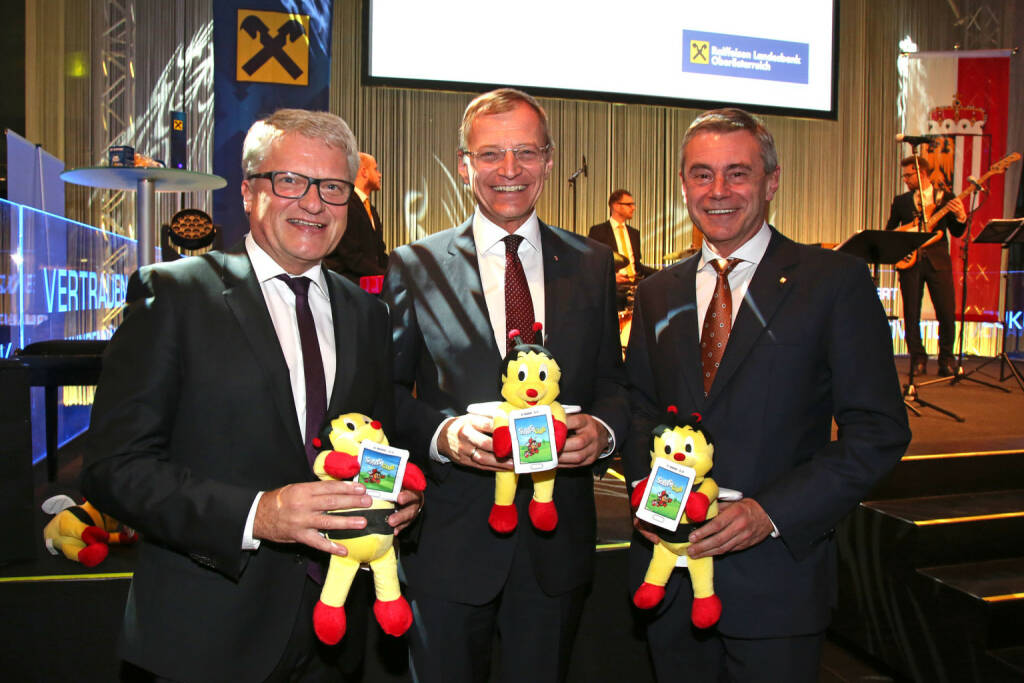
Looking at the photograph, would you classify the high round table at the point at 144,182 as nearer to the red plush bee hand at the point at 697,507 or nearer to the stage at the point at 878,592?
the stage at the point at 878,592

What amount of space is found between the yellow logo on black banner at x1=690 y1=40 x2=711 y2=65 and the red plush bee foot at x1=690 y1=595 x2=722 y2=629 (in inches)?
316

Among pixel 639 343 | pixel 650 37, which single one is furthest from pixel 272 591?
pixel 650 37

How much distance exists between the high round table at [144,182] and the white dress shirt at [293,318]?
8.30 ft

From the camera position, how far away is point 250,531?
1277 millimetres

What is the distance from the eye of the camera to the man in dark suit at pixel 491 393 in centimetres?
167

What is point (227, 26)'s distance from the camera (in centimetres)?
594

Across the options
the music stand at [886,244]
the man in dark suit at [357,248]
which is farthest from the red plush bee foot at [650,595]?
the music stand at [886,244]

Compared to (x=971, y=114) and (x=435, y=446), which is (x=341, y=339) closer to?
(x=435, y=446)

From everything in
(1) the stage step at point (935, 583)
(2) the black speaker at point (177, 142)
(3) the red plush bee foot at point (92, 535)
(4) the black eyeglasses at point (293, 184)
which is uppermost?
(2) the black speaker at point (177, 142)

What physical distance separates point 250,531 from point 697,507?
2.71ft

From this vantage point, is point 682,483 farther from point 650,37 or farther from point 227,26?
point 650,37

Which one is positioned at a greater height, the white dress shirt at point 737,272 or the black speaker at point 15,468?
the white dress shirt at point 737,272

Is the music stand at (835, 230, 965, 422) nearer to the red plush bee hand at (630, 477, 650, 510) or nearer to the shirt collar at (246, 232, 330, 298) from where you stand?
the red plush bee hand at (630, 477, 650, 510)

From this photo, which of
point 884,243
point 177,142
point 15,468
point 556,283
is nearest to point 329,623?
point 556,283
